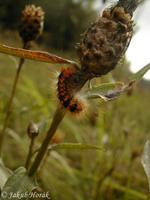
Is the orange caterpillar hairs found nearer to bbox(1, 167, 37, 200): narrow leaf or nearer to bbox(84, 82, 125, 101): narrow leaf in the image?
bbox(84, 82, 125, 101): narrow leaf

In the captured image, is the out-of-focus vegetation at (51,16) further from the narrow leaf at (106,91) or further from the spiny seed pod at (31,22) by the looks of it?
the narrow leaf at (106,91)

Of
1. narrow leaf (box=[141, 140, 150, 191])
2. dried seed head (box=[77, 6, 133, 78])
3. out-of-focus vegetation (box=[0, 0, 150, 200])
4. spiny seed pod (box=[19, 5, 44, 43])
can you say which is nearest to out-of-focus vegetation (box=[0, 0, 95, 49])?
out-of-focus vegetation (box=[0, 0, 150, 200])

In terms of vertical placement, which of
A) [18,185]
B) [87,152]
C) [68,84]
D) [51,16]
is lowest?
[87,152]

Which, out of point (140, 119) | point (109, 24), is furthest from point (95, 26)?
point (140, 119)

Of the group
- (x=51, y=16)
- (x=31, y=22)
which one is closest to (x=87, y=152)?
(x=31, y=22)

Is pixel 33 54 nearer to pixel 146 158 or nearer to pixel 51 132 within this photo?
pixel 51 132

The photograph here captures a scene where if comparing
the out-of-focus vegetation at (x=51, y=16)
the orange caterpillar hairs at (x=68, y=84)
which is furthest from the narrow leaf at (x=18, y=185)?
the out-of-focus vegetation at (x=51, y=16)

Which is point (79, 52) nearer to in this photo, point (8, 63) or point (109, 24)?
point (109, 24)
